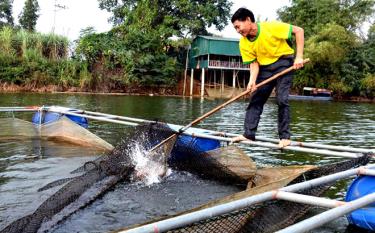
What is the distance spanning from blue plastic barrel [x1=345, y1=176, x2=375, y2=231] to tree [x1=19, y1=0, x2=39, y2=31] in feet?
174

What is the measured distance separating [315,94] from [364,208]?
117 feet

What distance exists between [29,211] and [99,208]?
32.4 inches

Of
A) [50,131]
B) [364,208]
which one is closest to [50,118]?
[50,131]

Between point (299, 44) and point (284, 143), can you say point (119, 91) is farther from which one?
point (299, 44)

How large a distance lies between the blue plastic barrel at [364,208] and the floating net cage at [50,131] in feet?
18.8

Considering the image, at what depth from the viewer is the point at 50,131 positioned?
10336 millimetres

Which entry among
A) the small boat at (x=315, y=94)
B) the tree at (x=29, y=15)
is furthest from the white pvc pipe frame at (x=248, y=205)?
the tree at (x=29, y=15)

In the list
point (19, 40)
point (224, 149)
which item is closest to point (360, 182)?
point (224, 149)

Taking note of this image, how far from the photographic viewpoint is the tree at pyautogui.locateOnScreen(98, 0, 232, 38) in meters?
42.9

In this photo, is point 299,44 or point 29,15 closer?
point 299,44

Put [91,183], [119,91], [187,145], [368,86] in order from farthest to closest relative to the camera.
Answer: [368,86] < [119,91] < [187,145] < [91,183]

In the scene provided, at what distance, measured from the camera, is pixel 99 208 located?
5352 millimetres

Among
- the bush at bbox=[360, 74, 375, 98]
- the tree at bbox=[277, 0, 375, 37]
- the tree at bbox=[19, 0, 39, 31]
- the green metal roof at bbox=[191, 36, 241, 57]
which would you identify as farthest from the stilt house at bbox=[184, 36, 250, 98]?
the tree at bbox=[19, 0, 39, 31]

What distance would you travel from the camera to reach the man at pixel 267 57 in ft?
19.1
